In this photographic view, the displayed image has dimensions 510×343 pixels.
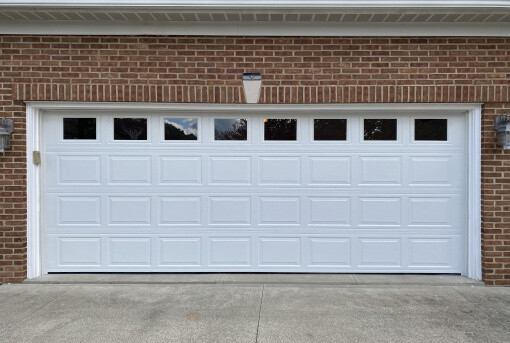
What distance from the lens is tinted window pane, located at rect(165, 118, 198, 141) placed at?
5098 millimetres

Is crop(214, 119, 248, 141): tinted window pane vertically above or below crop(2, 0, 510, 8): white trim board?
below

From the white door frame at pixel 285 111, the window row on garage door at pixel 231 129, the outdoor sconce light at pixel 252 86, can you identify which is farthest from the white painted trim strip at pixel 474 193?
the outdoor sconce light at pixel 252 86

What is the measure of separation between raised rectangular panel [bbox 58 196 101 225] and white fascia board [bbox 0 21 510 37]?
2284mm

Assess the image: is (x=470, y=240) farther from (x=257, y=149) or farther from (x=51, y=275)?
(x=51, y=275)

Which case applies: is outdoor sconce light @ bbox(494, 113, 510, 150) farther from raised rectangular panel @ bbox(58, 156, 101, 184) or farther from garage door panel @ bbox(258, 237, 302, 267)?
raised rectangular panel @ bbox(58, 156, 101, 184)

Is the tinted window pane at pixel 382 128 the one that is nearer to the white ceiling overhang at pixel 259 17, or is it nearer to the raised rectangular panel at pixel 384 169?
the raised rectangular panel at pixel 384 169

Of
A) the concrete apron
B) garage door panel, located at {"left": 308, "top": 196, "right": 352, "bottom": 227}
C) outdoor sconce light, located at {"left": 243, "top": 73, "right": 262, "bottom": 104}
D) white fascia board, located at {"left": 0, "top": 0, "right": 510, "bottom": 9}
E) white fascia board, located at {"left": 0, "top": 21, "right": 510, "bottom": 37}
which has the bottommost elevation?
the concrete apron

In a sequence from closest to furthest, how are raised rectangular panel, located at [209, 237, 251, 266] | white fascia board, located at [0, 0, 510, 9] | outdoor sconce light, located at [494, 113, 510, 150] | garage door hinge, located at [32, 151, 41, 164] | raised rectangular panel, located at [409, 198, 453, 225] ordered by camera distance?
white fascia board, located at [0, 0, 510, 9] → outdoor sconce light, located at [494, 113, 510, 150] → garage door hinge, located at [32, 151, 41, 164] → raised rectangular panel, located at [409, 198, 453, 225] → raised rectangular panel, located at [209, 237, 251, 266]

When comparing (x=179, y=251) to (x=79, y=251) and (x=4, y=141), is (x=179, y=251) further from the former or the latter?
(x=4, y=141)

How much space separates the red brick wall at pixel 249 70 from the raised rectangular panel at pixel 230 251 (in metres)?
1.99

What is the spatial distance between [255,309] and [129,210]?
234 centimetres

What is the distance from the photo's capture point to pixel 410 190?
5023 millimetres

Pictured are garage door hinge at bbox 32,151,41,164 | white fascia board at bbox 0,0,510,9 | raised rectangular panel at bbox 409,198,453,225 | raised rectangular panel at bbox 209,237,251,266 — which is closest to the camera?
white fascia board at bbox 0,0,510,9

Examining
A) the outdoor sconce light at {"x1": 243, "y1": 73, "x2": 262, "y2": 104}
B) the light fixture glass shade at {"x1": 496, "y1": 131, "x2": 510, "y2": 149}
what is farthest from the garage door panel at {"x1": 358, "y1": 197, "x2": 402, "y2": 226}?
the outdoor sconce light at {"x1": 243, "y1": 73, "x2": 262, "y2": 104}
